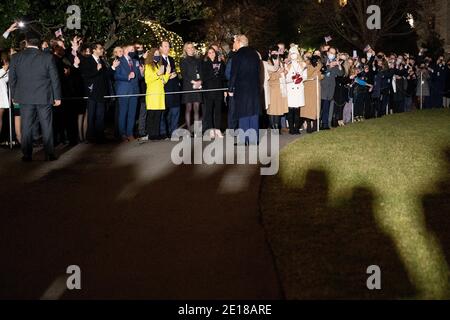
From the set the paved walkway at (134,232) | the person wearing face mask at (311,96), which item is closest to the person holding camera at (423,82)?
the person wearing face mask at (311,96)

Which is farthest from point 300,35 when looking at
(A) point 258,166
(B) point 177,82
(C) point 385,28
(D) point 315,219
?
(D) point 315,219

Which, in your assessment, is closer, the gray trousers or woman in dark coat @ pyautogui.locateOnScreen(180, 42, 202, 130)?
the gray trousers

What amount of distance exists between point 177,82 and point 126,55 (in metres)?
1.23

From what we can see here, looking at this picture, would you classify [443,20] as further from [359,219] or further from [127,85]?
[359,219]

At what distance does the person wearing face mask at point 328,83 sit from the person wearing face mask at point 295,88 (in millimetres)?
1112

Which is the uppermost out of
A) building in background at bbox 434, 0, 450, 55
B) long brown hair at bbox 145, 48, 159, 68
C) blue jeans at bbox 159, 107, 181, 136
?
building in background at bbox 434, 0, 450, 55

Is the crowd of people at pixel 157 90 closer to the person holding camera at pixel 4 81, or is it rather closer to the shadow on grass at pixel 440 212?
the person holding camera at pixel 4 81

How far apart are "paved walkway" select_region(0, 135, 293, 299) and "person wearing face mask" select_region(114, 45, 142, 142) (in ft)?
12.9

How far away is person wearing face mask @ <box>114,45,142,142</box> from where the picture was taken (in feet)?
59.4

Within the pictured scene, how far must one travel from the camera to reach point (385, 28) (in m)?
56.3

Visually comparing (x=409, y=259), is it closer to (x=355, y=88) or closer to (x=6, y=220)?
(x=6, y=220)

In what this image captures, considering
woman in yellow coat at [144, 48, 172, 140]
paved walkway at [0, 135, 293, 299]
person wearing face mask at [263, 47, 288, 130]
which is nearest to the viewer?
paved walkway at [0, 135, 293, 299]

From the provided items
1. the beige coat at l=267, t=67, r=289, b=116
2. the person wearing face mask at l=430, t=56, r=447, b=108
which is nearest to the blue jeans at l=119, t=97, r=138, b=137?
the beige coat at l=267, t=67, r=289, b=116

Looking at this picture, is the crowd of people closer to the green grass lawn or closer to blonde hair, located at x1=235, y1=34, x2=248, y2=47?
blonde hair, located at x1=235, y1=34, x2=248, y2=47
